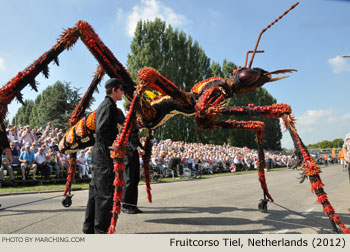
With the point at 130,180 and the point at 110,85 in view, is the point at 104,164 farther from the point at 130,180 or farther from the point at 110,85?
the point at 130,180

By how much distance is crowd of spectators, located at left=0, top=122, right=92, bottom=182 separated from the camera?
1142 centimetres

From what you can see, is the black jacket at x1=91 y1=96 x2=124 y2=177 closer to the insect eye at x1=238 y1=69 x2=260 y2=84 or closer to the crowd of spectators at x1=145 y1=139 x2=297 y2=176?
the insect eye at x1=238 y1=69 x2=260 y2=84

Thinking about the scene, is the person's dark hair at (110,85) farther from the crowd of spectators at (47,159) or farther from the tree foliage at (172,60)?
the tree foliage at (172,60)

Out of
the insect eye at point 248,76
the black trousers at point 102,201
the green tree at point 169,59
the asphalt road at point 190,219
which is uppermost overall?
the green tree at point 169,59

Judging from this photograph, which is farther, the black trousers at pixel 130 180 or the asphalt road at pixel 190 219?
the black trousers at pixel 130 180

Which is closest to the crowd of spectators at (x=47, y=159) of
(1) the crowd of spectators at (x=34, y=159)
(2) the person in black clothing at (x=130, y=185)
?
(1) the crowd of spectators at (x=34, y=159)

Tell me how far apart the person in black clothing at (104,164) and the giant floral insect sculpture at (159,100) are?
0.26 metres

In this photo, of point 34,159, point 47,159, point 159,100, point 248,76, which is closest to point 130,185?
point 159,100

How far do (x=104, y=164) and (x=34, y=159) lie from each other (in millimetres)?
10118

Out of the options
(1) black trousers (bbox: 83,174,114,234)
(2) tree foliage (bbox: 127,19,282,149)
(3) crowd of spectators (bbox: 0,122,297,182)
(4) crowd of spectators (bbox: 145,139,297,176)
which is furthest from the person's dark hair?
(2) tree foliage (bbox: 127,19,282,149)

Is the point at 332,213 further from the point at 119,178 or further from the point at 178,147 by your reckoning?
the point at 178,147

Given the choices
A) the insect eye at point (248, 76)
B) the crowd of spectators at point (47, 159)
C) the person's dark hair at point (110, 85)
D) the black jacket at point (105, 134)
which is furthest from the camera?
the crowd of spectators at point (47, 159)

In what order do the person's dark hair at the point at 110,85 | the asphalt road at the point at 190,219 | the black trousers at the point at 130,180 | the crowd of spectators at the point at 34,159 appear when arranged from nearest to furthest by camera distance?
the person's dark hair at the point at 110,85 < the asphalt road at the point at 190,219 < the black trousers at the point at 130,180 < the crowd of spectators at the point at 34,159

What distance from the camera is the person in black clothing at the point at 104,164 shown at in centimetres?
320
